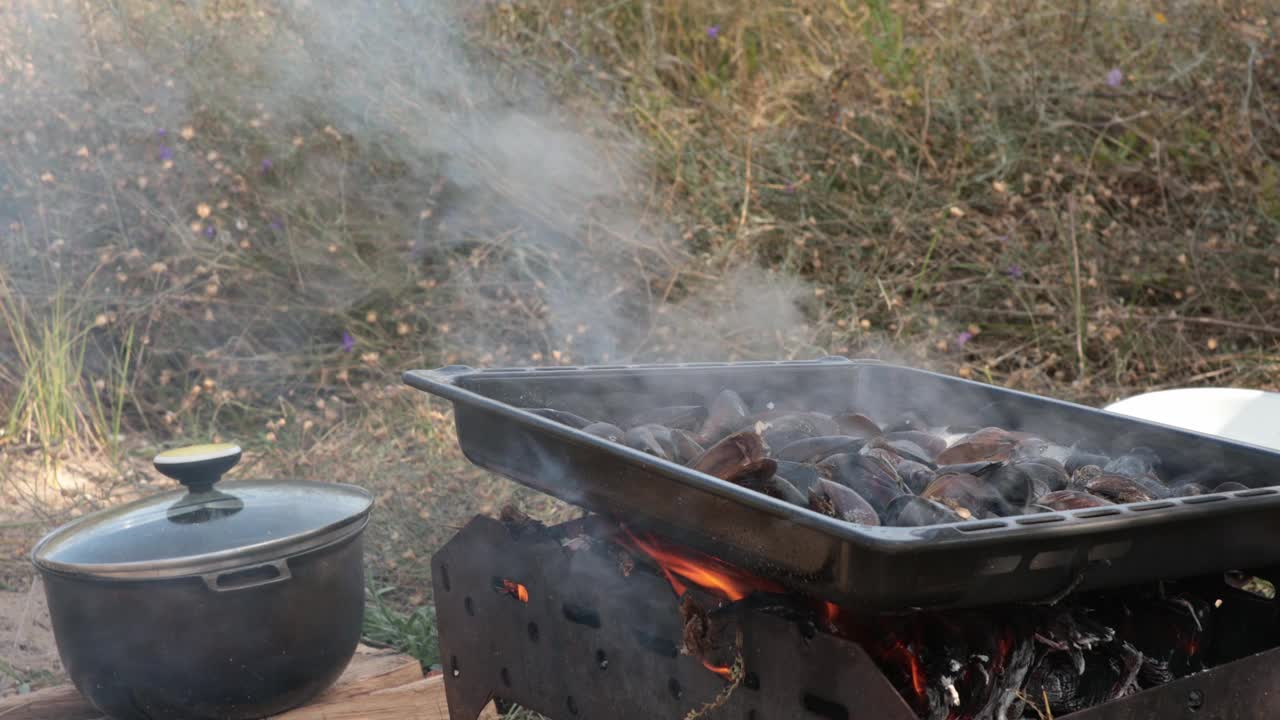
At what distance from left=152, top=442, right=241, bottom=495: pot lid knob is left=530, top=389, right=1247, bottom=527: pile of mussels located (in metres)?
0.59

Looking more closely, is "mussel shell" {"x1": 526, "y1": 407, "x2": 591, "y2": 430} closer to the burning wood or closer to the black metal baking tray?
the black metal baking tray

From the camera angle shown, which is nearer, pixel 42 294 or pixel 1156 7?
pixel 42 294

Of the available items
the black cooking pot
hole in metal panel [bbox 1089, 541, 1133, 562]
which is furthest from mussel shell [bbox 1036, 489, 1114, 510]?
the black cooking pot

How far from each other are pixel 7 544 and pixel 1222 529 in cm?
337

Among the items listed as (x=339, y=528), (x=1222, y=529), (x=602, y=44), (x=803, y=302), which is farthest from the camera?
(x=602, y=44)

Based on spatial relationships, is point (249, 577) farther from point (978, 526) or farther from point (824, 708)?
point (978, 526)

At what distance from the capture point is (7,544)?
3.52 m

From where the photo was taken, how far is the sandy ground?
110 inches

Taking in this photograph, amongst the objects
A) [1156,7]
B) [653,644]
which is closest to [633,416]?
[653,644]

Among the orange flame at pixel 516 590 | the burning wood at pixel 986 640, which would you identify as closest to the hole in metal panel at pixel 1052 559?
the burning wood at pixel 986 640

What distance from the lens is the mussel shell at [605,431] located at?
5.56 feet

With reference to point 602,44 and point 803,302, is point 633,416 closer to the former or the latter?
point 803,302

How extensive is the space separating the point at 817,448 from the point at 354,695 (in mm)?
1053

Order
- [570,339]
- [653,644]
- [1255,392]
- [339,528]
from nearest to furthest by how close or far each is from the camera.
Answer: [653,644], [339,528], [1255,392], [570,339]
